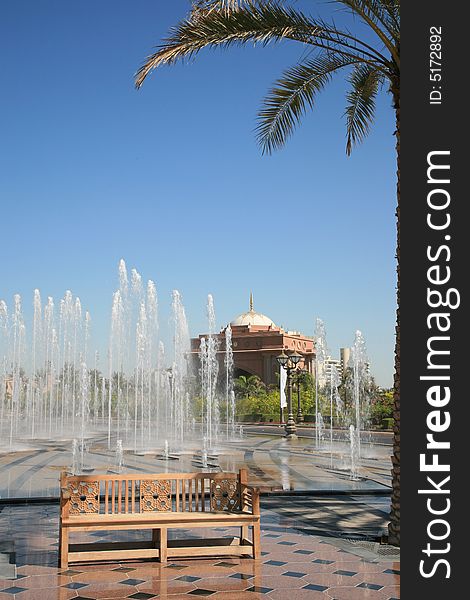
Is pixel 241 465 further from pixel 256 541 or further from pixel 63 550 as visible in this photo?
pixel 63 550

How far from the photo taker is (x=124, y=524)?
263 inches

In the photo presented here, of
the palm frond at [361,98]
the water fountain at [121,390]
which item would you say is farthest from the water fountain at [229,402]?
the palm frond at [361,98]

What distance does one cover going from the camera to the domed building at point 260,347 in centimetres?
5697

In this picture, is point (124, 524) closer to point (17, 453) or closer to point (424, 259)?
point (424, 259)

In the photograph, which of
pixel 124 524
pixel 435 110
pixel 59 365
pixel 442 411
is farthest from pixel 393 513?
pixel 59 365

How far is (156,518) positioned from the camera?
682 centimetres

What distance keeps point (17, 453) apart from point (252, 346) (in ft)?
133

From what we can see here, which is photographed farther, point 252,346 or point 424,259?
point 252,346

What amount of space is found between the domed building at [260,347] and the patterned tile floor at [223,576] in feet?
158

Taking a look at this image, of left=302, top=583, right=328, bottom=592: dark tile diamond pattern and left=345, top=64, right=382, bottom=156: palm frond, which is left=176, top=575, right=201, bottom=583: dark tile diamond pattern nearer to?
left=302, top=583, right=328, bottom=592: dark tile diamond pattern

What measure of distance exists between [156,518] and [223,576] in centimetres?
80

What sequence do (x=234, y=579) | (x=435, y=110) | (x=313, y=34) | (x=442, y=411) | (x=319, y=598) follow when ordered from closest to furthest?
(x=442, y=411)
(x=435, y=110)
(x=319, y=598)
(x=234, y=579)
(x=313, y=34)

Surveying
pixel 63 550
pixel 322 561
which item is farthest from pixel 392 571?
pixel 63 550

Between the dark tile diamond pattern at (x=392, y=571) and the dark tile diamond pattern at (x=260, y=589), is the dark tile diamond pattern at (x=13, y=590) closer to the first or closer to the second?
the dark tile diamond pattern at (x=260, y=589)
